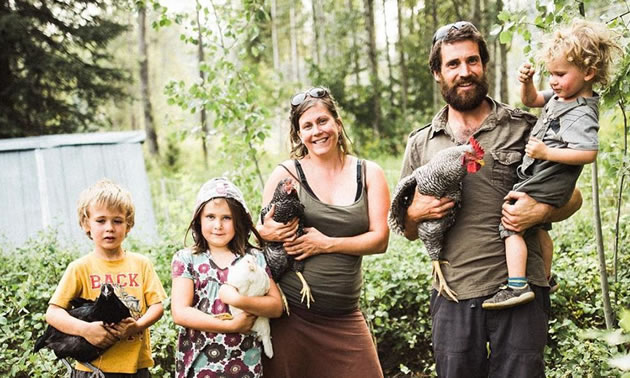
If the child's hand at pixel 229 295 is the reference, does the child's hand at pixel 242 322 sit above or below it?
below

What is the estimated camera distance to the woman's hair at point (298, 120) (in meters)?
3.05

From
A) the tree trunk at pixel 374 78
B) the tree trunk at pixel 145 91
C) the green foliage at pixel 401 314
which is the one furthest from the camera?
the tree trunk at pixel 145 91

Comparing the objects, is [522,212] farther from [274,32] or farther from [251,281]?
[274,32]

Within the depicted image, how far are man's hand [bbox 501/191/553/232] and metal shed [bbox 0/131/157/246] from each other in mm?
8293

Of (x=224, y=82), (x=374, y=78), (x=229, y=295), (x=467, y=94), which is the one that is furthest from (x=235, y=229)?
(x=374, y=78)

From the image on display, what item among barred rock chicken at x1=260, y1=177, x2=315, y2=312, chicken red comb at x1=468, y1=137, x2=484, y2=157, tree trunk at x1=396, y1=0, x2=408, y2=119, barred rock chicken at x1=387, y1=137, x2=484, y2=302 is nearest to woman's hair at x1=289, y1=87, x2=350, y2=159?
barred rock chicken at x1=260, y1=177, x2=315, y2=312

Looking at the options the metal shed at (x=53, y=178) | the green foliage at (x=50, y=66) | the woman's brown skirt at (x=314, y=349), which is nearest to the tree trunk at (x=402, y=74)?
the green foliage at (x=50, y=66)

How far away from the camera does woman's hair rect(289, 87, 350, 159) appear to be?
3055 millimetres

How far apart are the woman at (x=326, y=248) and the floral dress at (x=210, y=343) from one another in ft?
0.48

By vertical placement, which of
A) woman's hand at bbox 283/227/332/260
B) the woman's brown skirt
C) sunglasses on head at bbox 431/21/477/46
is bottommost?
the woman's brown skirt

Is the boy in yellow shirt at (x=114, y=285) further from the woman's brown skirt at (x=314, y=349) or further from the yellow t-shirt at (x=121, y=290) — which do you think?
the woman's brown skirt at (x=314, y=349)

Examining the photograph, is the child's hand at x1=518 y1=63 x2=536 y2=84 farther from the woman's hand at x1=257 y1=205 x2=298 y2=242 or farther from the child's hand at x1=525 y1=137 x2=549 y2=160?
the woman's hand at x1=257 y1=205 x2=298 y2=242

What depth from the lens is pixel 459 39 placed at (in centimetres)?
282

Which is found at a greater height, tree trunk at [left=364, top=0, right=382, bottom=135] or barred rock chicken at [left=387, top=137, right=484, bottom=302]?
tree trunk at [left=364, top=0, right=382, bottom=135]
